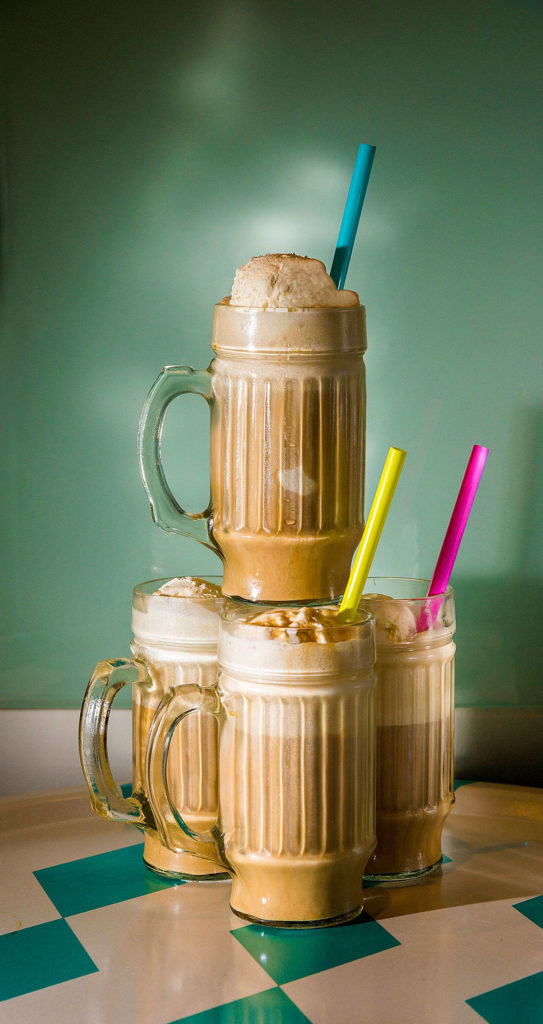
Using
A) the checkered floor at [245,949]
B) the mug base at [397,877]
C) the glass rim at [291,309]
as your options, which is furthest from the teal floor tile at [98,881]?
the glass rim at [291,309]

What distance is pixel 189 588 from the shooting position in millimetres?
719

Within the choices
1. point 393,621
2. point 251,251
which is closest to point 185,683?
point 393,621

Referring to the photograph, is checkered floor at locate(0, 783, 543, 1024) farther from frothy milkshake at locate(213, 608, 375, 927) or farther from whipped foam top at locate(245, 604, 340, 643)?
whipped foam top at locate(245, 604, 340, 643)

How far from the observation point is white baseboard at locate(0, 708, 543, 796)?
95 cm

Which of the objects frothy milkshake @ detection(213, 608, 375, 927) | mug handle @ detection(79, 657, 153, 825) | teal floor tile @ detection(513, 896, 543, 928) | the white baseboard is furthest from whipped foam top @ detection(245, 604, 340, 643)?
the white baseboard

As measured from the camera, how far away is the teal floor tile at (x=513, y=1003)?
1.78 feet

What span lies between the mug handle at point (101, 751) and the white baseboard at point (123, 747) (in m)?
0.27

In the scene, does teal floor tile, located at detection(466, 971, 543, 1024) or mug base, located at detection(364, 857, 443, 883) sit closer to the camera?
teal floor tile, located at detection(466, 971, 543, 1024)

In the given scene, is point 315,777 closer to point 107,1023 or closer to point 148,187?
point 107,1023

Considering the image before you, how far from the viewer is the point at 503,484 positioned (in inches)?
36.8

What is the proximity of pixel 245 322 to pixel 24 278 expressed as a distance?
0.36 m

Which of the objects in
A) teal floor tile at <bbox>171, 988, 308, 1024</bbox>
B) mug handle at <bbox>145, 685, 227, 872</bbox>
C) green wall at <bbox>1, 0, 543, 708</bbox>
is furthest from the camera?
A: green wall at <bbox>1, 0, 543, 708</bbox>

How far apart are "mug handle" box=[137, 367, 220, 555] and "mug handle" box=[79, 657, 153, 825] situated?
99mm

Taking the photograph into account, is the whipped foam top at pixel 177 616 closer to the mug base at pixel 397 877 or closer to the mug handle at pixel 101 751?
the mug handle at pixel 101 751
